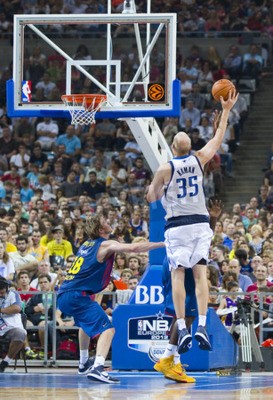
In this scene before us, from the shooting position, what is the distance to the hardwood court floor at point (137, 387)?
11375 mm

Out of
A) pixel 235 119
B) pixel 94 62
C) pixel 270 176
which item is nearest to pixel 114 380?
pixel 94 62

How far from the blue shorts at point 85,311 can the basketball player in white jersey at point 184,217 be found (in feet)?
4.16

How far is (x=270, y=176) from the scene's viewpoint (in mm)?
26406

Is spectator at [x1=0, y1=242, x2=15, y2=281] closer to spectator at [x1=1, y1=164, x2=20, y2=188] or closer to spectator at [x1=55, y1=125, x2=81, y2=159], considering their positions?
spectator at [x1=1, y1=164, x2=20, y2=188]

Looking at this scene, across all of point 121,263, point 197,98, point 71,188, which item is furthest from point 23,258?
point 197,98

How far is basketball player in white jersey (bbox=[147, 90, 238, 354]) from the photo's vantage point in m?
13.1

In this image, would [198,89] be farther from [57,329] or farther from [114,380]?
[114,380]

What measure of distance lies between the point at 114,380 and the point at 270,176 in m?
13.7

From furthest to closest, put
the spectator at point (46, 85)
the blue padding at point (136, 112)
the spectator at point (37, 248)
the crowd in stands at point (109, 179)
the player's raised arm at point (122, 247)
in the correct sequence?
1. the spectator at point (37, 248)
2. the spectator at point (46, 85)
3. the crowd in stands at point (109, 179)
4. the blue padding at point (136, 112)
5. the player's raised arm at point (122, 247)

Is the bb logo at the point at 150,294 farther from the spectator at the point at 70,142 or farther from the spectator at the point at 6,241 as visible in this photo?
the spectator at the point at 70,142

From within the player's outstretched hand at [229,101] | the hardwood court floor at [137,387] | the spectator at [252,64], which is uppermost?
the spectator at [252,64]

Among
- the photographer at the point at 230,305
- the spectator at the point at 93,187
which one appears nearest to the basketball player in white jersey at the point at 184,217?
the photographer at the point at 230,305

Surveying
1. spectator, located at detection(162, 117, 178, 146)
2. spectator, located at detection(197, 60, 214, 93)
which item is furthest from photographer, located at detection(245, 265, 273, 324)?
spectator, located at detection(197, 60, 214, 93)

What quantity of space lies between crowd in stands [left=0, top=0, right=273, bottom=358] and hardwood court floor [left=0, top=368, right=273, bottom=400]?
371cm
